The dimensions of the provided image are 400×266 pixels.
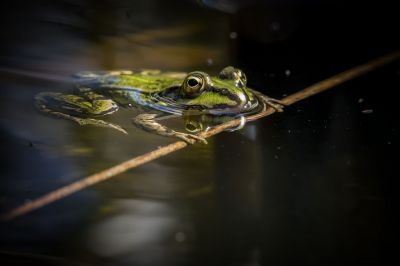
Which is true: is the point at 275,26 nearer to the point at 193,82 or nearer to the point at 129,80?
the point at 129,80

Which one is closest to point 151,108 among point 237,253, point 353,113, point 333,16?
point 353,113

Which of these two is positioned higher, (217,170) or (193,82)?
(193,82)

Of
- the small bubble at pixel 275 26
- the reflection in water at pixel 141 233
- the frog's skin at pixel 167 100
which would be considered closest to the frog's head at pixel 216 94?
the frog's skin at pixel 167 100

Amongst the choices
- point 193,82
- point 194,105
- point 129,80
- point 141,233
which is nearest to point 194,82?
point 193,82

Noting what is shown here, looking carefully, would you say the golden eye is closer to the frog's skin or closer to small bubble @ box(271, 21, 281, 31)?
the frog's skin

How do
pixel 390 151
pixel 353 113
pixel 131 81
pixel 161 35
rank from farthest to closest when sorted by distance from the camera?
pixel 161 35
pixel 131 81
pixel 353 113
pixel 390 151

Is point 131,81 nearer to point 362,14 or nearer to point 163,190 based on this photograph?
point 163,190

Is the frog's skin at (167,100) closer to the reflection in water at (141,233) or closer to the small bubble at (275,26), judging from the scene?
the reflection in water at (141,233)
